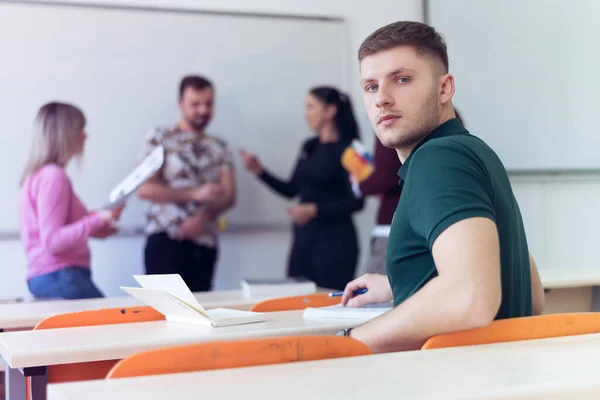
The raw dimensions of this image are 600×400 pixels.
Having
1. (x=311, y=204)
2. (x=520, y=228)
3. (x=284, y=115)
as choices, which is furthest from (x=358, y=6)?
(x=520, y=228)

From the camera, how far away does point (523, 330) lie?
1366 millimetres

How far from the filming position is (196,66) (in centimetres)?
472

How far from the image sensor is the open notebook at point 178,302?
1.75 m

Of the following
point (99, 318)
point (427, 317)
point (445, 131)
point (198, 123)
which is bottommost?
point (99, 318)

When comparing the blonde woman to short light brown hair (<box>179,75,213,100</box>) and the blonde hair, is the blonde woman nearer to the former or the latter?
the blonde hair

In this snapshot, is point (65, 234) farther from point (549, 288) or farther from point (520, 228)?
point (520, 228)

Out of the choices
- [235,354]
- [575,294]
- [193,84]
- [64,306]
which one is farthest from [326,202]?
[235,354]

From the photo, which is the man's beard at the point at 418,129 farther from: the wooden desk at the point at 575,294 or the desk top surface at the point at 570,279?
the wooden desk at the point at 575,294

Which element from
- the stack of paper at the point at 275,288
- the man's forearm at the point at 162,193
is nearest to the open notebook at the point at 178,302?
the stack of paper at the point at 275,288

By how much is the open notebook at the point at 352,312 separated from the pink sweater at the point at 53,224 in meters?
1.63

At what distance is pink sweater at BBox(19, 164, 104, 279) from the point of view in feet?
10.7

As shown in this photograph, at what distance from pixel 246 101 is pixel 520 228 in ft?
11.5

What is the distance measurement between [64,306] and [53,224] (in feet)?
2.64

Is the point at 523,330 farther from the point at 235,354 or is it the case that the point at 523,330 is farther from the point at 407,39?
the point at 407,39
